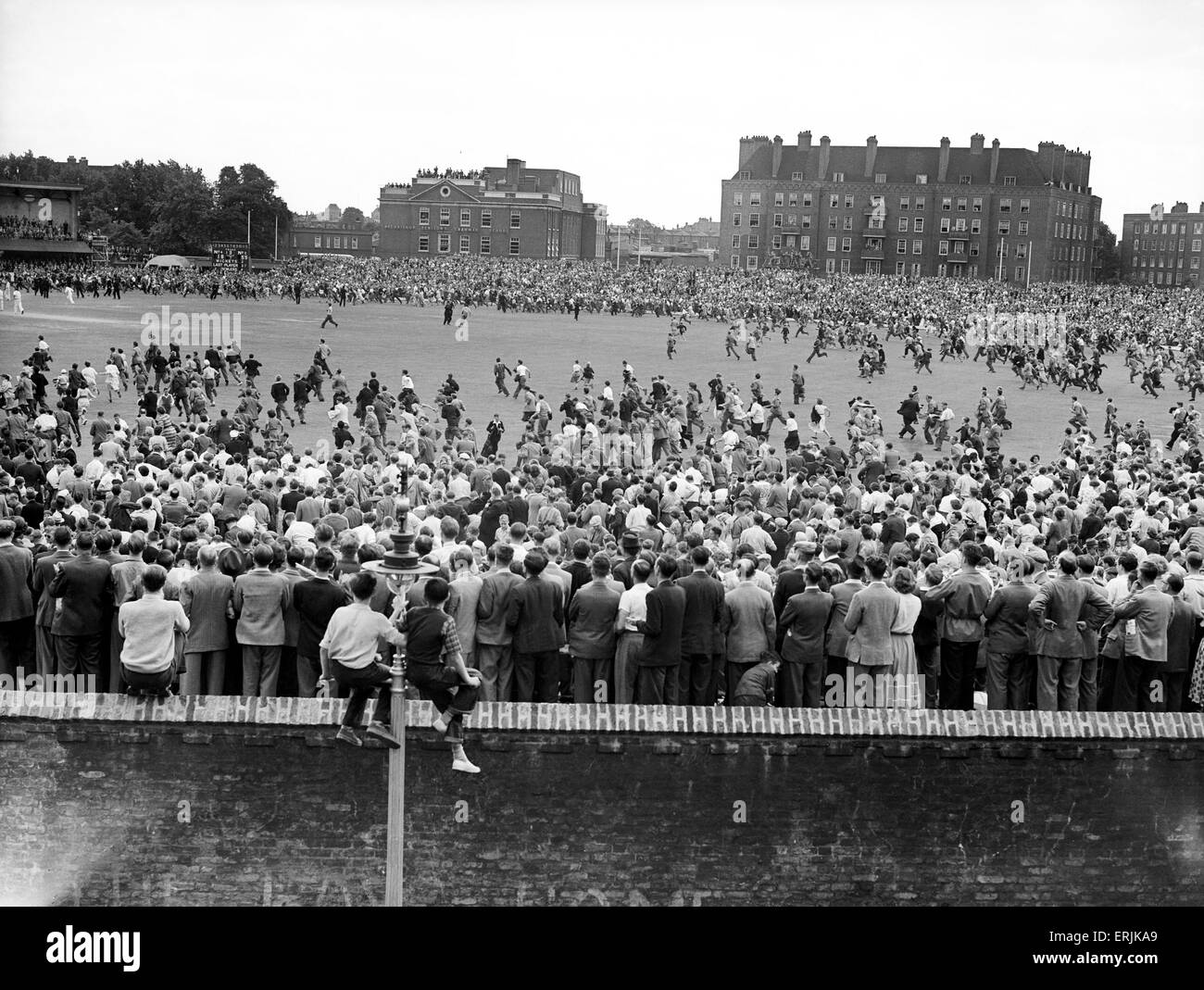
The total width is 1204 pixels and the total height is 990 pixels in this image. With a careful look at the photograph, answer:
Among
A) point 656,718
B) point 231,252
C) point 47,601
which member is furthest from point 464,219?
point 656,718

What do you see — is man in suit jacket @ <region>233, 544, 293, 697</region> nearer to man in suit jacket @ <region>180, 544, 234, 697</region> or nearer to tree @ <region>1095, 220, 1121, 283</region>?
man in suit jacket @ <region>180, 544, 234, 697</region>

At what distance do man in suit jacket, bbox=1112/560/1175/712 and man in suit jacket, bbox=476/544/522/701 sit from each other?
4.44 meters

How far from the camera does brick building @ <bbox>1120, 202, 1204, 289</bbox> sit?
368 ft

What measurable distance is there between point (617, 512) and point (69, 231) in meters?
69.0

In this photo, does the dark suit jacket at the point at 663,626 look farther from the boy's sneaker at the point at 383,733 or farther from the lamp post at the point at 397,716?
the boy's sneaker at the point at 383,733

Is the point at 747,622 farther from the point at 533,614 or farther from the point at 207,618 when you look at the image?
the point at 207,618

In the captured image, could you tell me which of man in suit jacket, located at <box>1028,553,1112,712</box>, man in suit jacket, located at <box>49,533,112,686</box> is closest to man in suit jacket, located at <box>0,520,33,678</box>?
man in suit jacket, located at <box>49,533,112,686</box>

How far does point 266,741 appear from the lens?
835cm

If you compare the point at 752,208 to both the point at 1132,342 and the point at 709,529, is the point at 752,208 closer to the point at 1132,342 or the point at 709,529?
the point at 1132,342

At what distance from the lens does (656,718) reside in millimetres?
8609

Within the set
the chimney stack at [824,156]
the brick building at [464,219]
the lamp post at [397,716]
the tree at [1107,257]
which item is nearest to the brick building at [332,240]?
the brick building at [464,219]

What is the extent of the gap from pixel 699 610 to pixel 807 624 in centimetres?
78

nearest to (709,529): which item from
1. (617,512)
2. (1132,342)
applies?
(617,512)

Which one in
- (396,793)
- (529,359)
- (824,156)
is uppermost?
(824,156)
